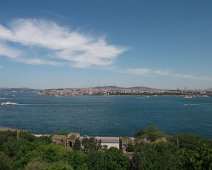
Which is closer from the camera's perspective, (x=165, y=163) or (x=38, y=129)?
(x=165, y=163)

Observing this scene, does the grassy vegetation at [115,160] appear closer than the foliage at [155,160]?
Yes

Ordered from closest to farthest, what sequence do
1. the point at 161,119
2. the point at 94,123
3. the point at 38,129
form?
the point at 38,129
the point at 94,123
the point at 161,119

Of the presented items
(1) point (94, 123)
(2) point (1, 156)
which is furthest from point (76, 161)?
(1) point (94, 123)

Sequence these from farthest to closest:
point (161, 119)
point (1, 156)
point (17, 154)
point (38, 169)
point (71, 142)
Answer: point (161, 119) → point (71, 142) → point (17, 154) → point (1, 156) → point (38, 169)

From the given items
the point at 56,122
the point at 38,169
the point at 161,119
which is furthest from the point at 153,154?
the point at 161,119

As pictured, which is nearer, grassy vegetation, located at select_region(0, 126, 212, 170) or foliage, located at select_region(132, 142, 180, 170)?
grassy vegetation, located at select_region(0, 126, 212, 170)

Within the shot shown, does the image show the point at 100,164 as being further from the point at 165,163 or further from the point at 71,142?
the point at 71,142

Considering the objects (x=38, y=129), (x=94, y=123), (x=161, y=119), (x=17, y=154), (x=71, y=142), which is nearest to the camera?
(x=17, y=154)

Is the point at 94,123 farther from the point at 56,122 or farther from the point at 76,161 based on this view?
the point at 76,161

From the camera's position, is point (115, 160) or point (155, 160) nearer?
point (115, 160)
